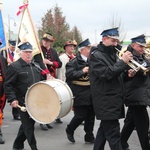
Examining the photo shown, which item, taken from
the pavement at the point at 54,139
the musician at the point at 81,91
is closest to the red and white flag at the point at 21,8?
the musician at the point at 81,91

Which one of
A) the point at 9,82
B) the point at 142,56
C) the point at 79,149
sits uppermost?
the point at 142,56

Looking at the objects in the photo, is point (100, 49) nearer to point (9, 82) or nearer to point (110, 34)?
point (110, 34)

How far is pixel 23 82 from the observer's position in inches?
211

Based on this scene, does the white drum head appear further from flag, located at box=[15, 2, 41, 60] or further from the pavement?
flag, located at box=[15, 2, 41, 60]

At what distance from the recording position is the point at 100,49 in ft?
15.0

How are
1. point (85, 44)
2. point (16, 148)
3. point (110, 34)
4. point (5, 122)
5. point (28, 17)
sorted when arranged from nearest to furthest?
point (110, 34) < point (16, 148) < point (85, 44) < point (28, 17) < point (5, 122)

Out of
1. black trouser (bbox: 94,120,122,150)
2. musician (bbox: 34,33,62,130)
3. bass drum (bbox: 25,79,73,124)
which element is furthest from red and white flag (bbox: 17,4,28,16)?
black trouser (bbox: 94,120,122,150)

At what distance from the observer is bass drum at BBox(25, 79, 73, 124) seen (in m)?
5.07

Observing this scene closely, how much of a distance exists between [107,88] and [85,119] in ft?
6.19

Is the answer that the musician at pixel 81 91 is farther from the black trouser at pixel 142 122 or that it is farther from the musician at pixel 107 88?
the musician at pixel 107 88

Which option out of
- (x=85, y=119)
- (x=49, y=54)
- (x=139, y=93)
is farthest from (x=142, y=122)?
(x=49, y=54)

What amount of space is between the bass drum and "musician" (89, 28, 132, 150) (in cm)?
71

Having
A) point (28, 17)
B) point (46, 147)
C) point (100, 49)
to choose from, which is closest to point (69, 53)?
point (28, 17)

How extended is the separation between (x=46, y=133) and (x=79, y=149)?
137cm
